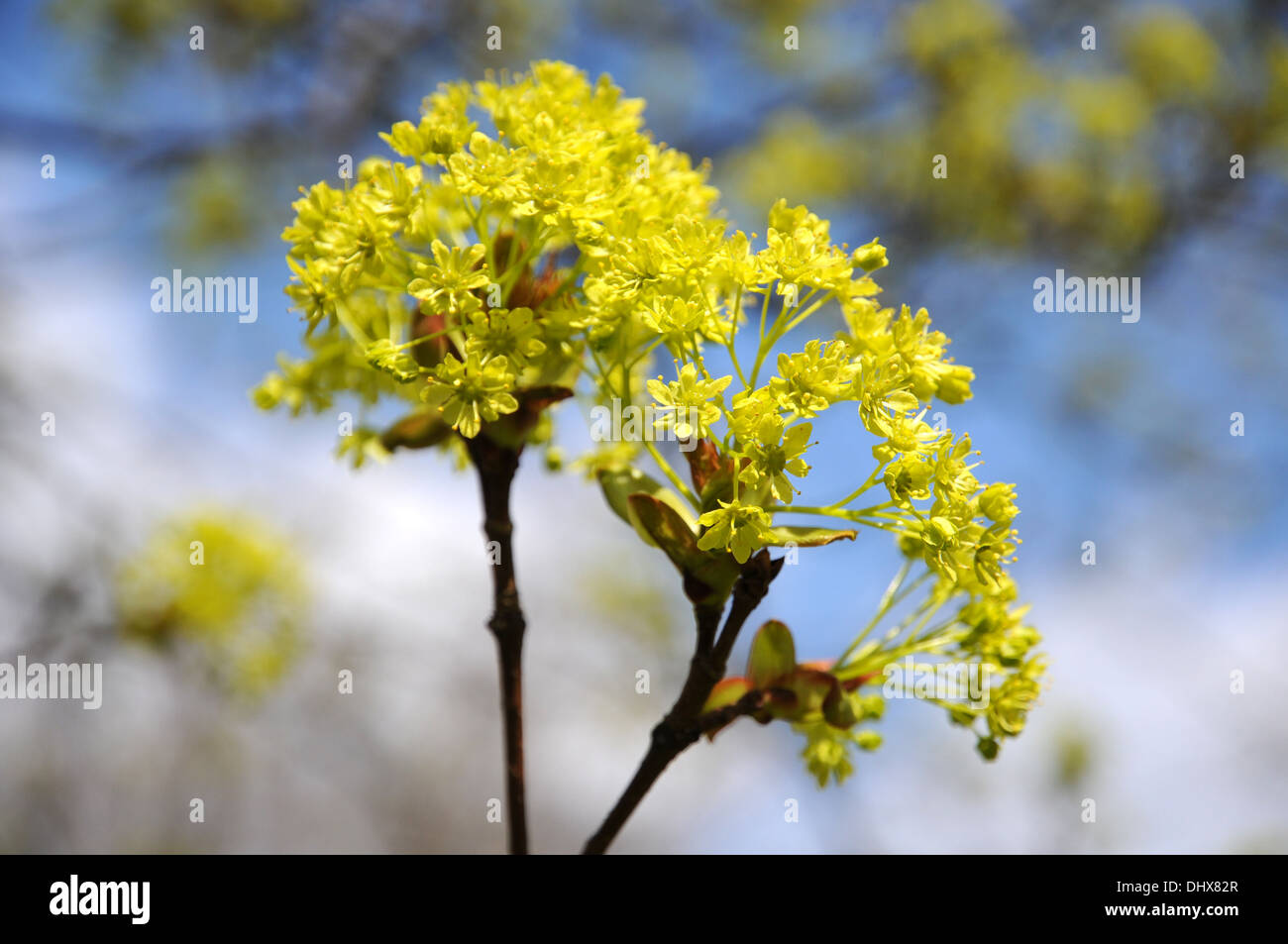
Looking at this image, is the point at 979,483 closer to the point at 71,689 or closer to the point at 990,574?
the point at 990,574

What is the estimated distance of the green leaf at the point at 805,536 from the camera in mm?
Result: 1229

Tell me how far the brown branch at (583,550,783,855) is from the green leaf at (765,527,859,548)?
2.6 inches

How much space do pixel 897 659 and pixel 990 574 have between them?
0.24 meters

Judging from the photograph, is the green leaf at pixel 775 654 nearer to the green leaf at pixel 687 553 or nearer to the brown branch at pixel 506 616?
the green leaf at pixel 687 553

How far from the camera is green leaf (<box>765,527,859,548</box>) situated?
4.03ft

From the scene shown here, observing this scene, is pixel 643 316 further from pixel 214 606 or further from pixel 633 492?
pixel 214 606

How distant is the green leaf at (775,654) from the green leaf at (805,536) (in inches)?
7.2

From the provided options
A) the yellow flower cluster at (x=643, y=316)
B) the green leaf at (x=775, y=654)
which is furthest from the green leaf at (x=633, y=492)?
the green leaf at (x=775, y=654)

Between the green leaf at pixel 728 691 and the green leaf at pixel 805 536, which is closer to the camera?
the green leaf at pixel 805 536

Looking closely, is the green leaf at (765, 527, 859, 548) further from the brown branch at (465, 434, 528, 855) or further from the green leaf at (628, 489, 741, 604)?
the brown branch at (465, 434, 528, 855)

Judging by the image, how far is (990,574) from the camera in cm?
128

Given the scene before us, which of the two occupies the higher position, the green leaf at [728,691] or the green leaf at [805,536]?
the green leaf at [805,536]

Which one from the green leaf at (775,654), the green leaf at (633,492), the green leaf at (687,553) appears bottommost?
the green leaf at (775,654)

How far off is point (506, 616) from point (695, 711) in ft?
1.07
